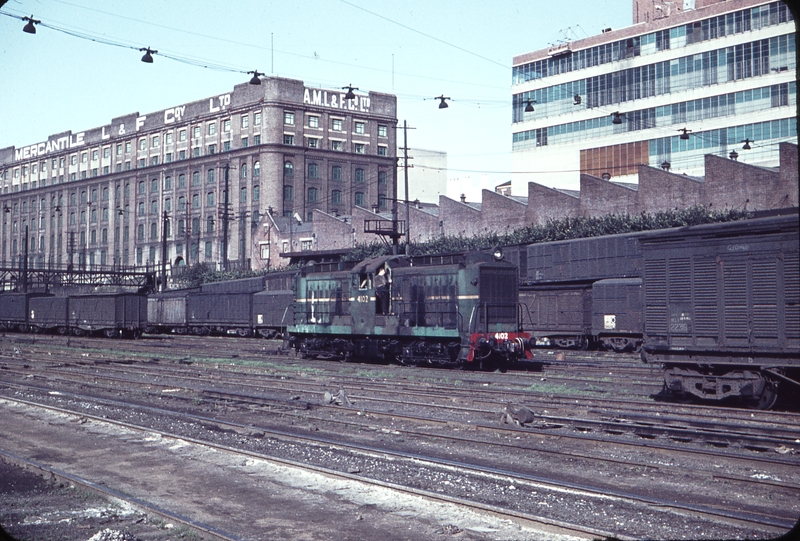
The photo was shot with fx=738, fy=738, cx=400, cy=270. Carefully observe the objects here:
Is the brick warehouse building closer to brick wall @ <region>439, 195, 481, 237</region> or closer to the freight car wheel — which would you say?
brick wall @ <region>439, 195, 481, 237</region>

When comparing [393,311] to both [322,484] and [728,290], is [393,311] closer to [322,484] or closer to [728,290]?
[728,290]

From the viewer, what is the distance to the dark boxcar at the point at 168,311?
5681 cm

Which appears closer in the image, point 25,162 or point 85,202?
point 85,202

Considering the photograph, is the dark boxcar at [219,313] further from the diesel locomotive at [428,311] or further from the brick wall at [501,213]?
the diesel locomotive at [428,311]

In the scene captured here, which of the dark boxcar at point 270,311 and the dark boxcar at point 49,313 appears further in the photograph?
the dark boxcar at point 49,313

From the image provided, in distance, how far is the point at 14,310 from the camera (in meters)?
63.5

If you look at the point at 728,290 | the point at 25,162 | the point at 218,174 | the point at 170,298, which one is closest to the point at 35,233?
the point at 25,162

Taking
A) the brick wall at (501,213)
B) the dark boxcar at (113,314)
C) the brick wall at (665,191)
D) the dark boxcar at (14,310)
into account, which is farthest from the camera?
the dark boxcar at (14,310)

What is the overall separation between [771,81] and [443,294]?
34789 mm

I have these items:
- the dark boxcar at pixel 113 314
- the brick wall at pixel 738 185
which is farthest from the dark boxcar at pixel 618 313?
the dark boxcar at pixel 113 314

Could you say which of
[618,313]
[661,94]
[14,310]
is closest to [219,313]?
[14,310]

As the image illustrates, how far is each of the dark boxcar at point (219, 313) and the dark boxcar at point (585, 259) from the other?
20304 mm

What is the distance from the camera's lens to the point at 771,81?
159 feet

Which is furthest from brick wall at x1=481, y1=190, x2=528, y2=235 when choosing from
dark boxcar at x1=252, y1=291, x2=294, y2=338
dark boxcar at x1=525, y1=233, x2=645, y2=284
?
dark boxcar at x1=252, y1=291, x2=294, y2=338
